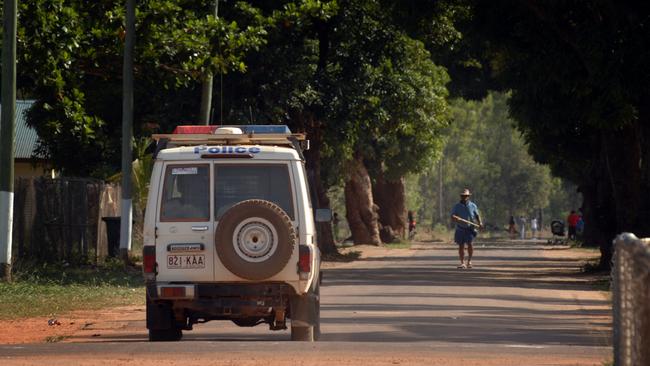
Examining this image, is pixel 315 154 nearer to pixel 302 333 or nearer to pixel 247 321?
pixel 247 321

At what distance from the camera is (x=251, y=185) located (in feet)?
45.9

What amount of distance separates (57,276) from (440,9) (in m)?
9.67

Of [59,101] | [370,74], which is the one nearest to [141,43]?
[59,101]

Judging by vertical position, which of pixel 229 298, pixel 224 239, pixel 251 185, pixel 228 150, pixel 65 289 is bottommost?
pixel 65 289

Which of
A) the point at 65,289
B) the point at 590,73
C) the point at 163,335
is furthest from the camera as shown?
the point at 590,73

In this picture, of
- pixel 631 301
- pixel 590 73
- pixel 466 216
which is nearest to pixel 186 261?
pixel 631 301

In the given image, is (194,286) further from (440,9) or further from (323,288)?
(440,9)

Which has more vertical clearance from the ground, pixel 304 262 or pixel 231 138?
pixel 231 138

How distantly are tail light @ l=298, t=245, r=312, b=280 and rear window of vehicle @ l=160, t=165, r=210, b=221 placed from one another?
1.03 m

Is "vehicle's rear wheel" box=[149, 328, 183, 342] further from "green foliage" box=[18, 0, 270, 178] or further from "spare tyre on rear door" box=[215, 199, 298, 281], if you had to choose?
"green foliage" box=[18, 0, 270, 178]

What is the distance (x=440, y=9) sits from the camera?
1111 inches

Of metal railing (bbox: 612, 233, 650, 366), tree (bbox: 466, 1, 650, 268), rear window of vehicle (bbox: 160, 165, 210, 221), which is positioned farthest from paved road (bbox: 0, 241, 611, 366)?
tree (bbox: 466, 1, 650, 268)

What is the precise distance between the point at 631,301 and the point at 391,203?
51444 millimetres

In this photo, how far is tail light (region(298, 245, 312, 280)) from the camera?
1372 cm
